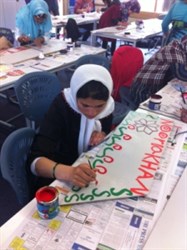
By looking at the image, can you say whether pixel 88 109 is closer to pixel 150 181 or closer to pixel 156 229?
pixel 150 181

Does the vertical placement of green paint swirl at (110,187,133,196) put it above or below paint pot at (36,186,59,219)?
below

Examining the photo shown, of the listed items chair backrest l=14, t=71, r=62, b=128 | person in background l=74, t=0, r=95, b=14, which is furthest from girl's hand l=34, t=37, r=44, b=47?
person in background l=74, t=0, r=95, b=14

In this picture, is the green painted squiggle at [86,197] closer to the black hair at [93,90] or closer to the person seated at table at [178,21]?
the black hair at [93,90]

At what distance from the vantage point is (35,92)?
6.07ft

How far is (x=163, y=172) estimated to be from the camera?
1.05m

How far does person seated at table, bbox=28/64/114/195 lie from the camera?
98 cm

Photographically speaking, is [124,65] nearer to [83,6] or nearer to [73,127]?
[73,127]

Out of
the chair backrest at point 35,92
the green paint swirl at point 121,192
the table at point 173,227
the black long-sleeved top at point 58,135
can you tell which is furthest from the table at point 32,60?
the table at point 173,227

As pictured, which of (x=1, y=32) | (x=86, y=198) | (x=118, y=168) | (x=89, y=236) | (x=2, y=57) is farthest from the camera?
(x=1, y=32)

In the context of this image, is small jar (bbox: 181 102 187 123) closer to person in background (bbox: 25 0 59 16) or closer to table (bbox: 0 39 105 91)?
table (bbox: 0 39 105 91)

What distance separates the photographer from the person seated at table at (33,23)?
2.84m

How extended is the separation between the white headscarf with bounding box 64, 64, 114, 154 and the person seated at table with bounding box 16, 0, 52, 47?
78.0 inches

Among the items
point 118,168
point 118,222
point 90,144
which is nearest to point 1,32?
point 90,144

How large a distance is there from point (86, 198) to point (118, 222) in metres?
0.14
